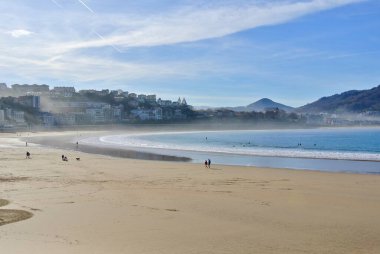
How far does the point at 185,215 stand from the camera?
11.1 m

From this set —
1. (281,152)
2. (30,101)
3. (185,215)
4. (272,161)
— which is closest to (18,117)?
(30,101)

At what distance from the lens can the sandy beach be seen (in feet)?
27.4

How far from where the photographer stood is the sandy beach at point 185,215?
835cm

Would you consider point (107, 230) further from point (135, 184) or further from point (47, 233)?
point (135, 184)

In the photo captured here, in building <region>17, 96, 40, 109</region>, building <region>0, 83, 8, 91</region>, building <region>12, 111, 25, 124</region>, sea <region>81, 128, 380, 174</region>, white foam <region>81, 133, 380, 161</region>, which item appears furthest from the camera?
building <region>0, 83, 8, 91</region>

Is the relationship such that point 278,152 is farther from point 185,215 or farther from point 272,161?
point 185,215

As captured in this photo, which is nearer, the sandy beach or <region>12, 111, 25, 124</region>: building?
the sandy beach

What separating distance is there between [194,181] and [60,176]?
5.98 metres

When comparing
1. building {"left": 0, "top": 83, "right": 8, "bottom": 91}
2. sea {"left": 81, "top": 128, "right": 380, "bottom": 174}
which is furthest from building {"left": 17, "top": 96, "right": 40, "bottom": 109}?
sea {"left": 81, "top": 128, "right": 380, "bottom": 174}

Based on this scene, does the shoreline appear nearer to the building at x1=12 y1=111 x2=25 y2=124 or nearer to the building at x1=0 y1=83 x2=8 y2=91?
the building at x1=12 y1=111 x2=25 y2=124

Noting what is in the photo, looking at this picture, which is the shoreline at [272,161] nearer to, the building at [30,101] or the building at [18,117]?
the building at [18,117]

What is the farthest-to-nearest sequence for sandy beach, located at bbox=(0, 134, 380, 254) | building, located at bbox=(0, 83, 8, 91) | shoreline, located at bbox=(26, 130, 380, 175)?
building, located at bbox=(0, 83, 8, 91) → shoreline, located at bbox=(26, 130, 380, 175) → sandy beach, located at bbox=(0, 134, 380, 254)

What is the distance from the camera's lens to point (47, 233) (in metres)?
9.05

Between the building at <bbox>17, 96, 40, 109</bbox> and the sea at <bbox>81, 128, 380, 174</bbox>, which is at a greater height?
the building at <bbox>17, 96, 40, 109</bbox>
